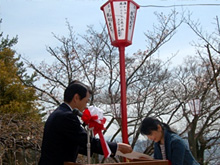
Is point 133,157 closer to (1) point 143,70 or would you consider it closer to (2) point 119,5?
(2) point 119,5

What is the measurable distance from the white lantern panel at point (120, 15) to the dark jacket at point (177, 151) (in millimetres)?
1481

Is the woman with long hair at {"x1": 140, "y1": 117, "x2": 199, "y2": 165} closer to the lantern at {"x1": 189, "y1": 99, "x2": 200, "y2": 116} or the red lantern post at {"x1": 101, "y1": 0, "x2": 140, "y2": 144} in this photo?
the red lantern post at {"x1": 101, "y1": 0, "x2": 140, "y2": 144}

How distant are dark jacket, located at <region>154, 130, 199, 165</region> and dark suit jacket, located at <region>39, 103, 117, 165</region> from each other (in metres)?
0.71

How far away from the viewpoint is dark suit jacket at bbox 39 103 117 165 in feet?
7.92

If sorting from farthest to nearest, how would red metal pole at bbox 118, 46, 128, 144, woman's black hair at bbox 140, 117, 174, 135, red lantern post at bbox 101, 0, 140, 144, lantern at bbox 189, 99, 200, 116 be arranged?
lantern at bbox 189, 99, 200, 116 < red lantern post at bbox 101, 0, 140, 144 < red metal pole at bbox 118, 46, 128, 144 < woman's black hair at bbox 140, 117, 174, 135

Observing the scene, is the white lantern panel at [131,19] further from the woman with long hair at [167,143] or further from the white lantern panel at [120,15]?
the woman with long hair at [167,143]

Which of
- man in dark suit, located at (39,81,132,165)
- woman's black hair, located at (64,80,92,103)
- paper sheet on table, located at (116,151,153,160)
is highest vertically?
woman's black hair, located at (64,80,92,103)

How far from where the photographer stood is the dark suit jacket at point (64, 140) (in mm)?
2414

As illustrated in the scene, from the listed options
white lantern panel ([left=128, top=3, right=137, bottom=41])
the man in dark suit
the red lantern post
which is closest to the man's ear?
the man in dark suit

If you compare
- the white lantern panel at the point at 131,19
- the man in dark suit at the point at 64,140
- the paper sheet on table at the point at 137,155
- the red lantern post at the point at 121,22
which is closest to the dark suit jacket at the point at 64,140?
→ the man in dark suit at the point at 64,140

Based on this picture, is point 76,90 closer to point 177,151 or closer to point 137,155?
point 137,155

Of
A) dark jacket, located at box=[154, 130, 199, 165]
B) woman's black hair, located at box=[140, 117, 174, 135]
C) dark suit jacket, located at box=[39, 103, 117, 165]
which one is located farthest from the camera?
woman's black hair, located at box=[140, 117, 174, 135]

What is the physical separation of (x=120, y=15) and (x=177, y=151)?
1906 millimetres

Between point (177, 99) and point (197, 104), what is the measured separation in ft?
4.35
